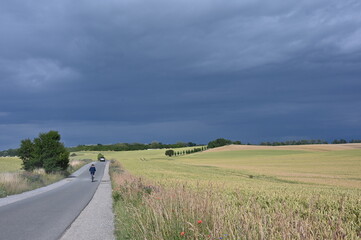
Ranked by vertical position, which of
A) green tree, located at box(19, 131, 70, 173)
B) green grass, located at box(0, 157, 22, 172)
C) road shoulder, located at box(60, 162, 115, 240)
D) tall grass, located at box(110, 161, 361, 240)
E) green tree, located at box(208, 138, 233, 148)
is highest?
green tree, located at box(208, 138, 233, 148)

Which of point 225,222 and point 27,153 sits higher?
point 27,153

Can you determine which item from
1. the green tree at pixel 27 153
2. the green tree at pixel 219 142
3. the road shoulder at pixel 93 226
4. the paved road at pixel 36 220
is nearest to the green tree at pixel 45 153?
the green tree at pixel 27 153

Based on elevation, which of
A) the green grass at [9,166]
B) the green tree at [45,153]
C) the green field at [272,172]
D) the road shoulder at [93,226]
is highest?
the green tree at [45,153]

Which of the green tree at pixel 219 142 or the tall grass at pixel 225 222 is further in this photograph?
the green tree at pixel 219 142

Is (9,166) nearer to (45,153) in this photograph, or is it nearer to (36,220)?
(45,153)

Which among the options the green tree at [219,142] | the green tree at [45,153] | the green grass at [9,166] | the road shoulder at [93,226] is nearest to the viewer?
the road shoulder at [93,226]

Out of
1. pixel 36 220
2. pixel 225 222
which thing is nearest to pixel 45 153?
pixel 36 220

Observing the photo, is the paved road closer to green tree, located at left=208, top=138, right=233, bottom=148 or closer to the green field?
the green field

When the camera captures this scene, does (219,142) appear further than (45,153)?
Yes

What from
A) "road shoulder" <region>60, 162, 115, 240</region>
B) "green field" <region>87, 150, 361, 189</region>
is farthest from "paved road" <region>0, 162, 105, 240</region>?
"green field" <region>87, 150, 361, 189</region>

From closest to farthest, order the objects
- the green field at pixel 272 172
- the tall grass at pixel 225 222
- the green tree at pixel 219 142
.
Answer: the tall grass at pixel 225 222 → the green field at pixel 272 172 → the green tree at pixel 219 142

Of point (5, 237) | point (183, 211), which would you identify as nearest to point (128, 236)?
point (183, 211)

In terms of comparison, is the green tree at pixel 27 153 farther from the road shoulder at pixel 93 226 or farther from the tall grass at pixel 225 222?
the tall grass at pixel 225 222

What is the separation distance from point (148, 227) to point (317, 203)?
6.66m
